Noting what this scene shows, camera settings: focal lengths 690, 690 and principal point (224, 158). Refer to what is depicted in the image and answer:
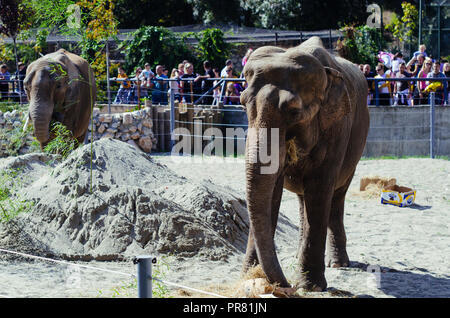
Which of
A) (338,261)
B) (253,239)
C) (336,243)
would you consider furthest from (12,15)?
(253,239)

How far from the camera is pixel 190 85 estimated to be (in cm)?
1886

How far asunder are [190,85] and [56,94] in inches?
258

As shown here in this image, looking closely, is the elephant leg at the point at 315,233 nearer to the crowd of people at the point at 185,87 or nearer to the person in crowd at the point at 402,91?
the crowd of people at the point at 185,87

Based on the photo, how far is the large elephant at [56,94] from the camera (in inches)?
473

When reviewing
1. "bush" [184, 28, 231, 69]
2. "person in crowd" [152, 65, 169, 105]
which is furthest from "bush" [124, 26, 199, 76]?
"person in crowd" [152, 65, 169, 105]

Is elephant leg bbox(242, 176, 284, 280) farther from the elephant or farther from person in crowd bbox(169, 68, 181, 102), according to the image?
person in crowd bbox(169, 68, 181, 102)

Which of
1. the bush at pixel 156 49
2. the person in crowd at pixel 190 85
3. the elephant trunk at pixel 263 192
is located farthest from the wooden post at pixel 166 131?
the elephant trunk at pixel 263 192

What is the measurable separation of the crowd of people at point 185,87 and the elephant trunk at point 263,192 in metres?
11.9

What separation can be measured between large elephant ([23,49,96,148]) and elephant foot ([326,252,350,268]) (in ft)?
18.0

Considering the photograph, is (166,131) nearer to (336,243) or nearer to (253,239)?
(336,243)

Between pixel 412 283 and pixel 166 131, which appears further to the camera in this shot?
pixel 166 131

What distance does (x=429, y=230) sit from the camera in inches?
400
